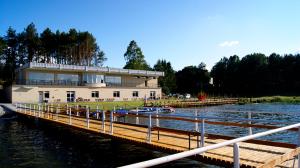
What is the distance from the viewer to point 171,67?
11412cm

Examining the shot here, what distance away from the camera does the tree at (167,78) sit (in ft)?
333

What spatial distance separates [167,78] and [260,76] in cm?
3241

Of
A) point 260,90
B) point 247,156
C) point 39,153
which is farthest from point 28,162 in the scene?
point 260,90

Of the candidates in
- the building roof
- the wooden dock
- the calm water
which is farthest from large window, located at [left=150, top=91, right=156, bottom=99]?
the calm water

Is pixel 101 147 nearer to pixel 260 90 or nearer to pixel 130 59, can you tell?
pixel 130 59

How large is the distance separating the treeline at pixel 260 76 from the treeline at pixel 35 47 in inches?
2121

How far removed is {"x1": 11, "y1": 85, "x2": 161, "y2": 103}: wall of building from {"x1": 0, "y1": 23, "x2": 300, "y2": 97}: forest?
2575 centimetres

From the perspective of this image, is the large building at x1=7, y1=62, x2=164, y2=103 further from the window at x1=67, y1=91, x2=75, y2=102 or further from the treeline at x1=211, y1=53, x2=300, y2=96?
the treeline at x1=211, y1=53, x2=300, y2=96

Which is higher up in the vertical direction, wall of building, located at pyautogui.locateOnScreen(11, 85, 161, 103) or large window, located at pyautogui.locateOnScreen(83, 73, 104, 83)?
large window, located at pyautogui.locateOnScreen(83, 73, 104, 83)

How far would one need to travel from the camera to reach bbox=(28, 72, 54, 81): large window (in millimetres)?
53719

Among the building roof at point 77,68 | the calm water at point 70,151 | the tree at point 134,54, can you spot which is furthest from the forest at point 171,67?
the calm water at point 70,151

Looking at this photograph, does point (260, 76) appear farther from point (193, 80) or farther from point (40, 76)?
point (40, 76)

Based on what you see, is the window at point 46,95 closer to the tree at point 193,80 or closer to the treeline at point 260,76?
the tree at point 193,80

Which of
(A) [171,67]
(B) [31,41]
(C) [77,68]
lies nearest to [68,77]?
(C) [77,68]
